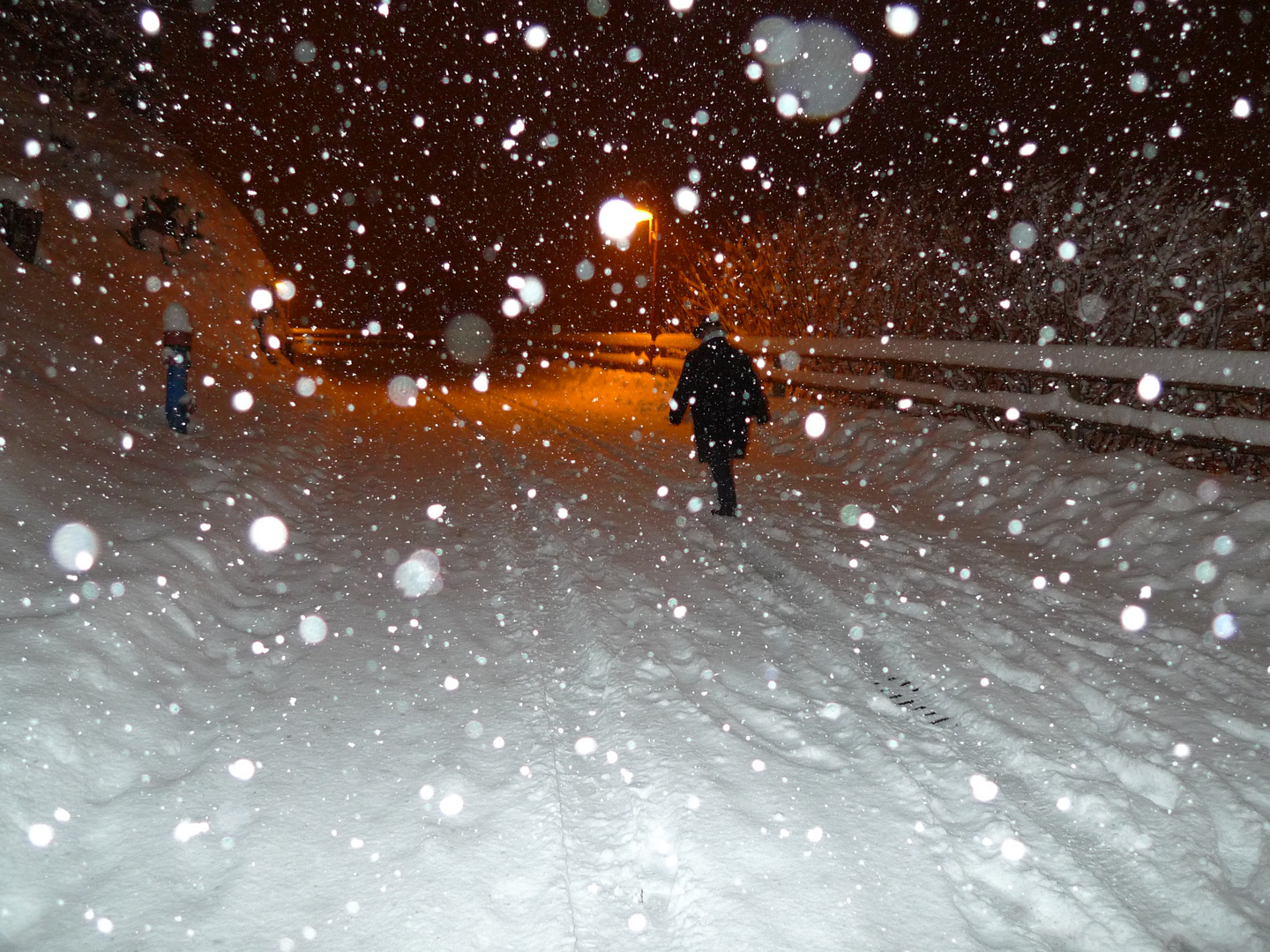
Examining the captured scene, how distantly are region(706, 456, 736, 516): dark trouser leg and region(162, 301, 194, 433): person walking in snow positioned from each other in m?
6.06

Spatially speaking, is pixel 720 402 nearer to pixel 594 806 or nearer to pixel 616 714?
pixel 616 714

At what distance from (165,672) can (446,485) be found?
517 centimetres

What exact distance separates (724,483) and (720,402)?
837mm

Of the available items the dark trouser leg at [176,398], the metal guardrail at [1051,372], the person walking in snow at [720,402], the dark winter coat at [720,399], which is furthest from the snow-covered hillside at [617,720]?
the dark trouser leg at [176,398]

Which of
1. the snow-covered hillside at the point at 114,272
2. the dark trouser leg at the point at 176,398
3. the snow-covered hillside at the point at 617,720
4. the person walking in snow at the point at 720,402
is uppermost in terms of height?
the snow-covered hillside at the point at 114,272

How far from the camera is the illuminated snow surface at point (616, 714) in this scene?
2713 mm

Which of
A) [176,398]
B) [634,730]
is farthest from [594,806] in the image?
[176,398]

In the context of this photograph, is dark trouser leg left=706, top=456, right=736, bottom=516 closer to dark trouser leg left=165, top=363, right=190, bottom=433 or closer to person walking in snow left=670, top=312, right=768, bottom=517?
person walking in snow left=670, top=312, right=768, bottom=517

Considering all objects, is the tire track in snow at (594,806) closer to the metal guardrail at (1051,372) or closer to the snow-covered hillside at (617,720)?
the snow-covered hillside at (617,720)

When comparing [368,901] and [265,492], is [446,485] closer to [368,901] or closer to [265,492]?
[265,492]

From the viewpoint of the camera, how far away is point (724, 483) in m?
8.02

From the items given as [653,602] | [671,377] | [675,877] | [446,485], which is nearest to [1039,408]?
[653,602]

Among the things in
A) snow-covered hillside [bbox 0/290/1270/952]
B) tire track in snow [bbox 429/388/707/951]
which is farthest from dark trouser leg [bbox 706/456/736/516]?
tire track in snow [bbox 429/388/707/951]

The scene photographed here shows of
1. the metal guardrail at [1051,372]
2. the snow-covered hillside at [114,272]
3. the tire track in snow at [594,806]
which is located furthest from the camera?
the snow-covered hillside at [114,272]
